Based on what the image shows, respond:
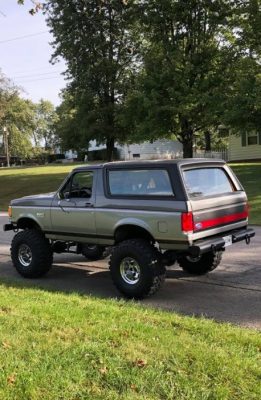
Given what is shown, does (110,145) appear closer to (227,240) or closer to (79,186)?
(79,186)

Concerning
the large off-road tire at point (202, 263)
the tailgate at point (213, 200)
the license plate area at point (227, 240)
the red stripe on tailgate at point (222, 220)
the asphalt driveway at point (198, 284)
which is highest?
the tailgate at point (213, 200)

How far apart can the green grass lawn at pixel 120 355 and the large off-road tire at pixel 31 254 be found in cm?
233

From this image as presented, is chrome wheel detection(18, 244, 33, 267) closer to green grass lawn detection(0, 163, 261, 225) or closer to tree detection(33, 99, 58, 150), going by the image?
green grass lawn detection(0, 163, 261, 225)

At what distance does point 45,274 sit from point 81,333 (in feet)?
12.5

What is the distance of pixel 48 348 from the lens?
469 centimetres

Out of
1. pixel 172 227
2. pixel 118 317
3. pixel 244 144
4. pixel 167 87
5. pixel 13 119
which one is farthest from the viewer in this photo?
pixel 13 119

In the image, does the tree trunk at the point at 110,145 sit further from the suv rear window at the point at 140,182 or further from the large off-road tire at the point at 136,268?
the large off-road tire at the point at 136,268

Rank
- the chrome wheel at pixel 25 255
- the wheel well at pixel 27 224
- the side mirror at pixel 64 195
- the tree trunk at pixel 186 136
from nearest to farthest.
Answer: the side mirror at pixel 64 195
the chrome wheel at pixel 25 255
the wheel well at pixel 27 224
the tree trunk at pixel 186 136

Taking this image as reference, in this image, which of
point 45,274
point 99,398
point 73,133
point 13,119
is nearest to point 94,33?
point 73,133

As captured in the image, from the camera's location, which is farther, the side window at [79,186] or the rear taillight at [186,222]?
the side window at [79,186]

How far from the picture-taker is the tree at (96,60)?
29.0 metres

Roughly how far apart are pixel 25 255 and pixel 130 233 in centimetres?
219

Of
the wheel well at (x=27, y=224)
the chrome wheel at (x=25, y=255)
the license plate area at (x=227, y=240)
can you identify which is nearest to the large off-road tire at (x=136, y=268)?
the license plate area at (x=227, y=240)

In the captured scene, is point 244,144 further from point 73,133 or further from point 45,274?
point 45,274
